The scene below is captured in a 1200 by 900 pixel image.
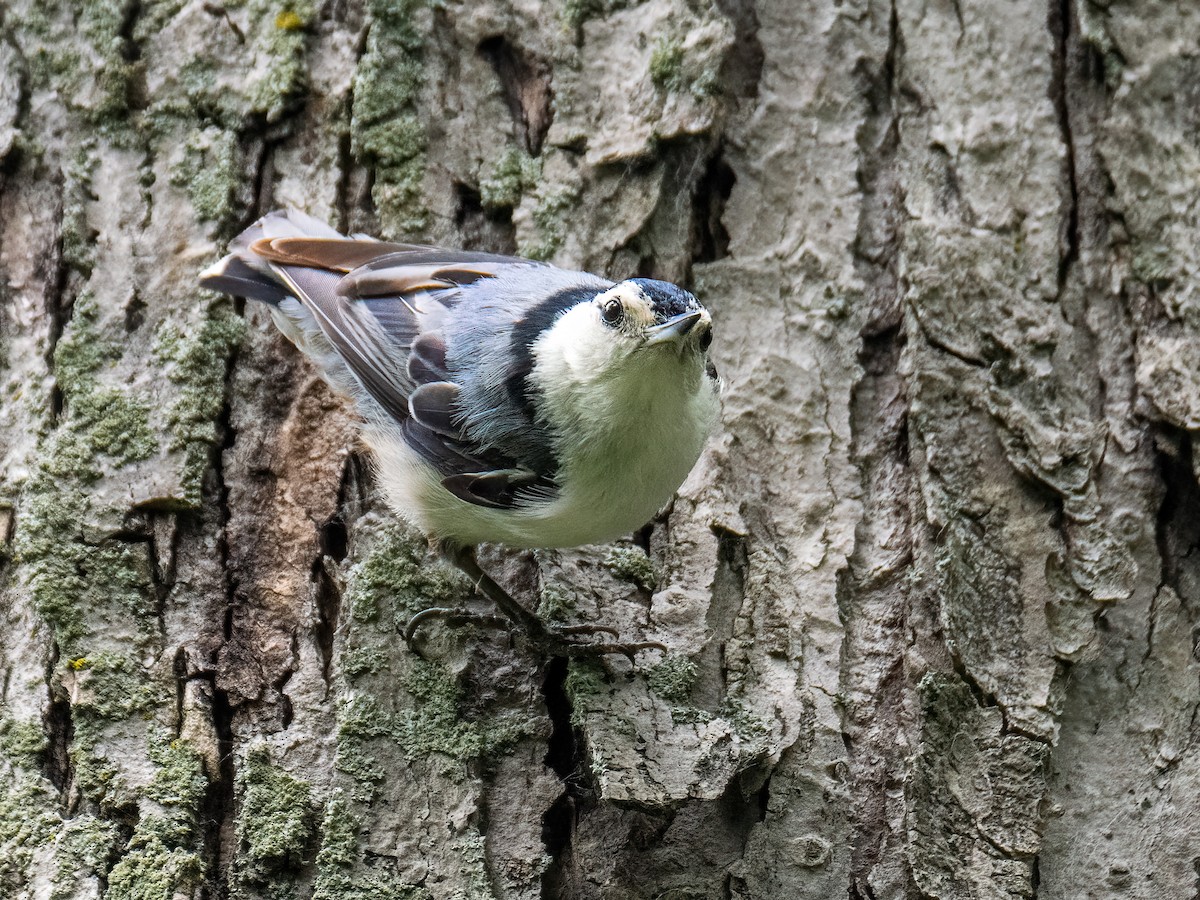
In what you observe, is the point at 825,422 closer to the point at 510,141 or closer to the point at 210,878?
the point at 510,141

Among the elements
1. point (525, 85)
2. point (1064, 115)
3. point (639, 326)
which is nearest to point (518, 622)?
point (639, 326)

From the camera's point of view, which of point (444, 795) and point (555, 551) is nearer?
point (444, 795)

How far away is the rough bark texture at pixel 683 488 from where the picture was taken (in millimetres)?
2143

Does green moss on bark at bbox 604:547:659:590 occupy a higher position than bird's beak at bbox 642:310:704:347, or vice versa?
bird's beak at bbox 642:310:704:347

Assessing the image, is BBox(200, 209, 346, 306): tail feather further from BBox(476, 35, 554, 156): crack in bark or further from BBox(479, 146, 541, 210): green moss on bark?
BBox(476, 35, 554, 156): crack in bark

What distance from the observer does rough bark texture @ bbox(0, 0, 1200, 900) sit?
214 cm

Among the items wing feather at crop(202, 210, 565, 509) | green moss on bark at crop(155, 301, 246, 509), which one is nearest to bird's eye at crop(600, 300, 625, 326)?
wing feather at crop(202, 210, 565, 509)

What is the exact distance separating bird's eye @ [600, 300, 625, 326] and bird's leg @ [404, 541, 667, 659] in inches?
24.8

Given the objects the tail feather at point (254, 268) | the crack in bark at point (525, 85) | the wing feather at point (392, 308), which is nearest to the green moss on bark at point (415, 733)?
the wing feather at point (392, 308)

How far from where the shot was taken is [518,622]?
2.45 metres

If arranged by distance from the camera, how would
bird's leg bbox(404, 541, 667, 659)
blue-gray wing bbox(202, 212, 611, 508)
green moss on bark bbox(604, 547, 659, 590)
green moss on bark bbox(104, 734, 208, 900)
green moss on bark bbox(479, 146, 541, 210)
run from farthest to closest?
green moss on bark bbox(479, 146, 541, 210) → blue-gray wing bbox(202, 212, 611, 508) → green moss on bark bbox(604, 547, 659, 590) → bird's leg bbox(404, 541, 667, 659) → green moss on bark bbox(104, 734, 208, 900)

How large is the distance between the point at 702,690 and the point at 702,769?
234mm

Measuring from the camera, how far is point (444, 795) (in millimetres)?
2201

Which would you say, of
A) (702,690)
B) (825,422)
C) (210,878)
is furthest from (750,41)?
(210,878)
